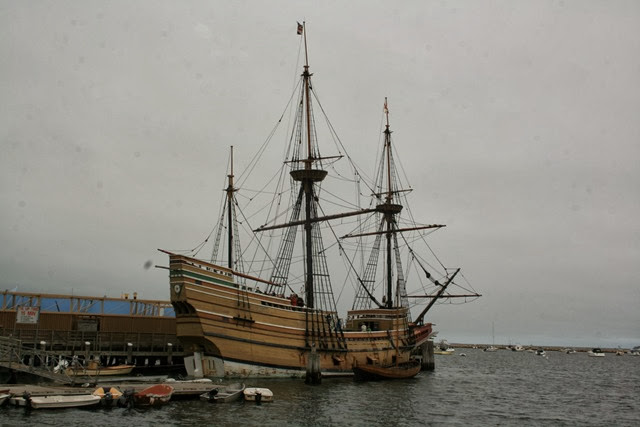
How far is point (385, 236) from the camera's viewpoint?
68.5 metres

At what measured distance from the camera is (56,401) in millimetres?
27516

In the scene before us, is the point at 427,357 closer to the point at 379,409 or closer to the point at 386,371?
the point at 386,371

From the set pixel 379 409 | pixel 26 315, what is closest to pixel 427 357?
pixel 379 409

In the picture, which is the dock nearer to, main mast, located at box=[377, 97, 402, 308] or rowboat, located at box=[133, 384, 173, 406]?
rowboat, located at box=[133, 384, 173, 406]

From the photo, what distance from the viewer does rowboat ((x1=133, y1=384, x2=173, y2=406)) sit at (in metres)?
29.4

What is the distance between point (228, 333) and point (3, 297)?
1689 cm

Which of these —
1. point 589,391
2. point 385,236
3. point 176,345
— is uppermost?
point 385,236

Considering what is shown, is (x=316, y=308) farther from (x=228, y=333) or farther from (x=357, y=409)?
(x=357, y=409)

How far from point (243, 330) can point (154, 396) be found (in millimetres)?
11647

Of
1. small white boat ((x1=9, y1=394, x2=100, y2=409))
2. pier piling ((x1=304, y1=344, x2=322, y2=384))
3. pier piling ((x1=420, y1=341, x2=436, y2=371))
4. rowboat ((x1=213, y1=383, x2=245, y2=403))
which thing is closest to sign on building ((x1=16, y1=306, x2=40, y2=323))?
small white boat ((x1=9, y1=394, x2=100, y2=409))

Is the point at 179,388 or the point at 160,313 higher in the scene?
the point at 160,313

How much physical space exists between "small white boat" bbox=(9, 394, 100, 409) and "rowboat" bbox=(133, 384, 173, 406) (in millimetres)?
1886

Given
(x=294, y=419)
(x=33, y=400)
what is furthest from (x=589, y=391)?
(x=33, y=400)

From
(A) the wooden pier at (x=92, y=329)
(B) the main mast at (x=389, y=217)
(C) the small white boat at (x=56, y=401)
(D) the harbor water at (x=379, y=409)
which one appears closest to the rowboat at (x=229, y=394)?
(D) the harbor water at (x=379, y=409)
